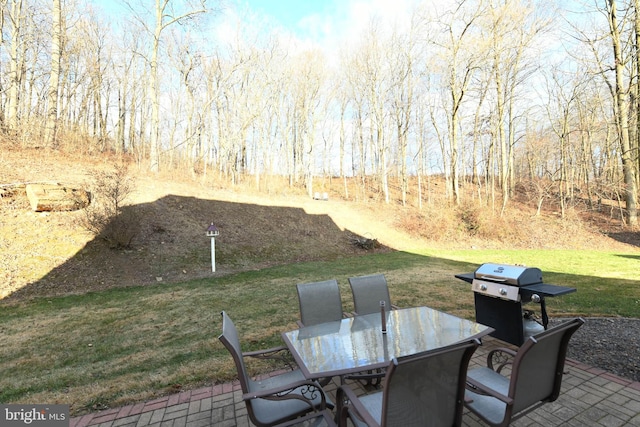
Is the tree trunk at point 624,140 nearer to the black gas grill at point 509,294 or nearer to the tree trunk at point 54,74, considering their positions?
the black gas grill at point 509,294

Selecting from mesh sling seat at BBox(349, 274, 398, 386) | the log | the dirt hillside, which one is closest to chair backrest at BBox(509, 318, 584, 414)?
mesh sling seat at BBox(349, 274, 398, 386)

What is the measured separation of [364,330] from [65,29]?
2004 cm

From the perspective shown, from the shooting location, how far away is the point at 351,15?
18766 mm

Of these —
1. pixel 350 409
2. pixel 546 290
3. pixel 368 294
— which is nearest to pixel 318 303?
pixel 368 294

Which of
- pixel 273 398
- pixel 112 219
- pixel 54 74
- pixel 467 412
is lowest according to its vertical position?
→ pixel 467 412

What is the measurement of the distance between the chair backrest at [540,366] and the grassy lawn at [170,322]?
2.40 meters

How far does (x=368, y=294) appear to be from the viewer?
12.0ft

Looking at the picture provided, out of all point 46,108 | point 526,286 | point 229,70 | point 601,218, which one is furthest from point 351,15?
point 526,286

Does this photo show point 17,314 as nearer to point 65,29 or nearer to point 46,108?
point 46,108

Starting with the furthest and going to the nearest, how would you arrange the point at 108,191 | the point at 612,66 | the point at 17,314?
1. the point at 612,66
2. the point at 108,191
3. the point at 17,314

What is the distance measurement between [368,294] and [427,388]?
2151mm

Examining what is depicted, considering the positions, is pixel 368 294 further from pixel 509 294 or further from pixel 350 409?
pixel 350 409

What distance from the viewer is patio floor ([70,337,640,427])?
7.45 feet

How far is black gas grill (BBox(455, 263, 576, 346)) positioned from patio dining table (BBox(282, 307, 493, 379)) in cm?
80
